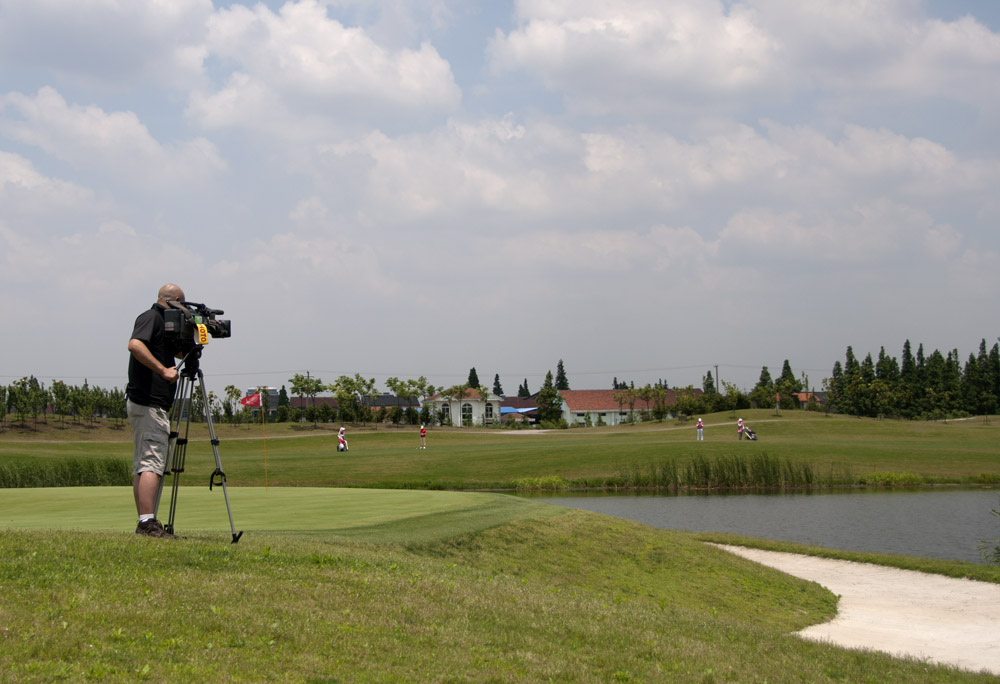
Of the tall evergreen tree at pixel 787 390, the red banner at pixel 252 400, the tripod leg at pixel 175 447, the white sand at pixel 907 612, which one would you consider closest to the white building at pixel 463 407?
the tall evergreen tree at pixel 787 390

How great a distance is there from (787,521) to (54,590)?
2510 cm

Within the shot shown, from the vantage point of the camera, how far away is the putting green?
11648 millimetres

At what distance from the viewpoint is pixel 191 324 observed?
28.4 ft

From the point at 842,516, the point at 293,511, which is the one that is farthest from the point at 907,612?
the point at 842,516

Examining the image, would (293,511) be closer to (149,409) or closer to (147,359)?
(149,409)

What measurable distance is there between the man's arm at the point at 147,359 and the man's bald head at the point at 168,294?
0.57m

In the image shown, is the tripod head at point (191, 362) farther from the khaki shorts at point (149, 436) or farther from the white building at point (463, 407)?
the white building at point (463, 407)

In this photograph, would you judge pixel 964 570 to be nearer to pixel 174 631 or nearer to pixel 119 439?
pixel 174 631

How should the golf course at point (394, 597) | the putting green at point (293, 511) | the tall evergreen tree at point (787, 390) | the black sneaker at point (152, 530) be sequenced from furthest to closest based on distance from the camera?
the tall evergreen tree at point (787, 390), the putting green at point (293, 511), the black sneaker at point (152, 530), the golf course at point (394, 597)

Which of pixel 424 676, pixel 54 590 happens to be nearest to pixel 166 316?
pixel 54 590

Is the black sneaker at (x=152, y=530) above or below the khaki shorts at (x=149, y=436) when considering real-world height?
below

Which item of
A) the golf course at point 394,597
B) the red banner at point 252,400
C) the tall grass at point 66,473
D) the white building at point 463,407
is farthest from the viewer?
the white building at point 463,407

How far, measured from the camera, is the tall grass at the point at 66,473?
1179 inches

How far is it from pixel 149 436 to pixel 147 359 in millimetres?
814
